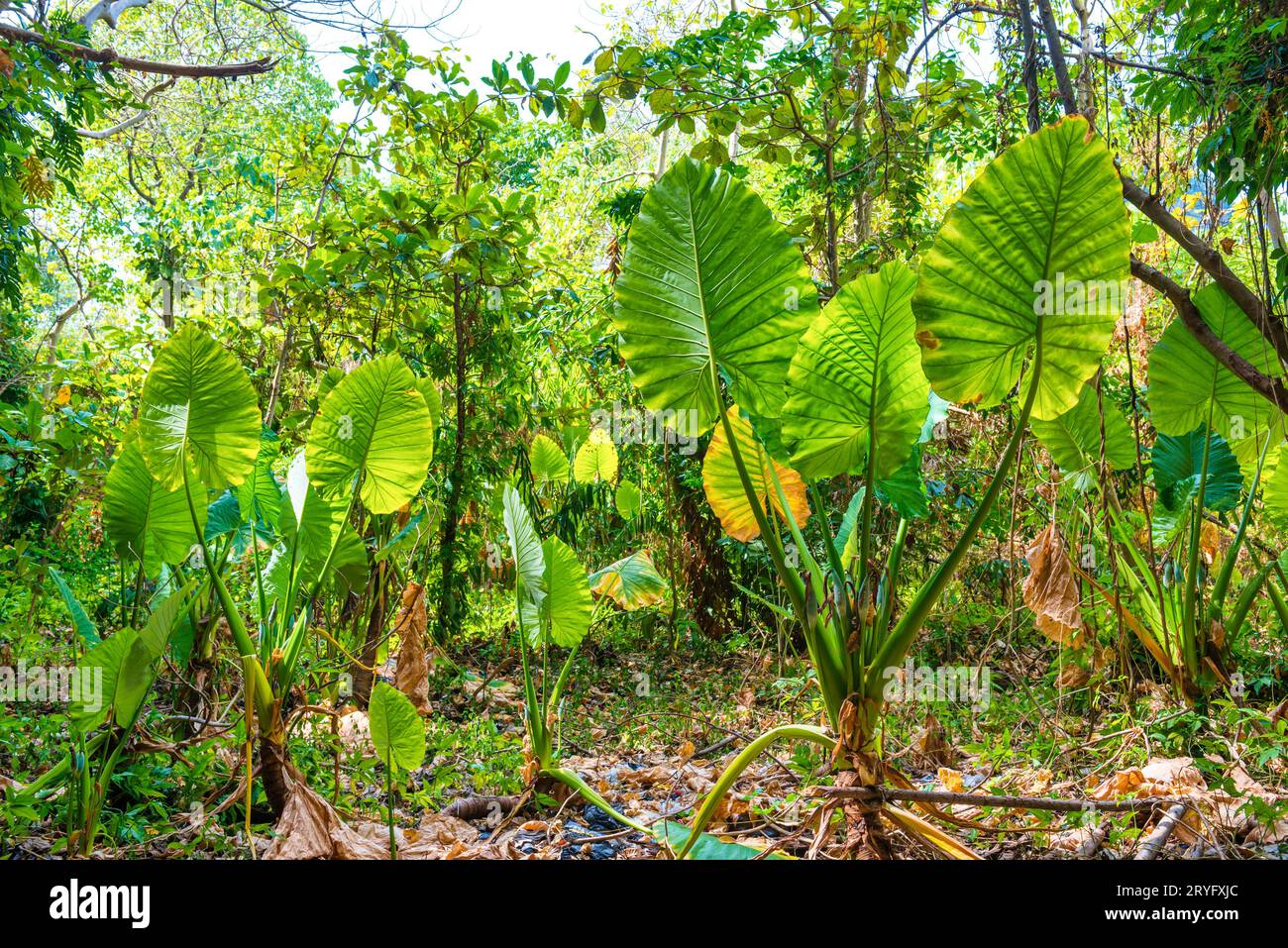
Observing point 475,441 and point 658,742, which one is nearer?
point 658,742

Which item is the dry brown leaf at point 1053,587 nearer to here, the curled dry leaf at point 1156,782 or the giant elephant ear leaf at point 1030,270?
the curled dry leaf at point 1156,782

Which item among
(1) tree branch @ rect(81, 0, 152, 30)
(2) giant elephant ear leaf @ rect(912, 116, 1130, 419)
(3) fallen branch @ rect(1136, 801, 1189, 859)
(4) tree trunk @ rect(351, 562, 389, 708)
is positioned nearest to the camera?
(2) giant elephant ear leaf @ rect(912, 116, 1130, 419)

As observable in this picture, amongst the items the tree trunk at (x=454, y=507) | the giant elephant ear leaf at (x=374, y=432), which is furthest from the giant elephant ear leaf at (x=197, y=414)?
the tree trunk at (x=454, y=507)

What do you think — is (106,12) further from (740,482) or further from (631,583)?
(740,482)

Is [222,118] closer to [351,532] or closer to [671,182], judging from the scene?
[351,532]

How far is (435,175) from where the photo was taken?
3.91m

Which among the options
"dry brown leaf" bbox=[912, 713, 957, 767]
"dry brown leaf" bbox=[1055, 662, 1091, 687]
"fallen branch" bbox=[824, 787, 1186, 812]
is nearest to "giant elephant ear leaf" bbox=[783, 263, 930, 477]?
"fallen branch" bbox=[824, 787, 1186, 812]

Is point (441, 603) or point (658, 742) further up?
point (441, 603)

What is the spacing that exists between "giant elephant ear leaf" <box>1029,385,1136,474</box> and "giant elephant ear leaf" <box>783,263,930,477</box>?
108 centimetres

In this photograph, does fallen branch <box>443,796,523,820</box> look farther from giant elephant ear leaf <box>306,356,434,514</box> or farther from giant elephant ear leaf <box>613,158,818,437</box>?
giant elephant ear leaf <box>613,158,818,437</box>

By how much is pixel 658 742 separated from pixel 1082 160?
77.8 inches

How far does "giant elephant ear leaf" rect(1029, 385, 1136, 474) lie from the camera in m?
2.40

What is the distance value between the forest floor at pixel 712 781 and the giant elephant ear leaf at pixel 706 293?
2.45ft
